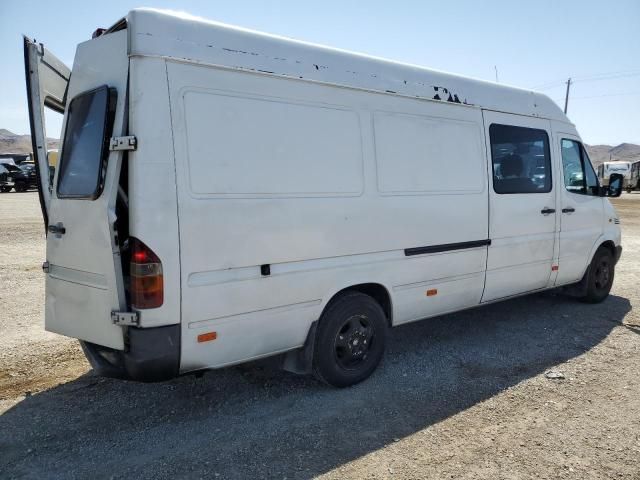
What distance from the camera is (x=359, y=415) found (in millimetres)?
3691

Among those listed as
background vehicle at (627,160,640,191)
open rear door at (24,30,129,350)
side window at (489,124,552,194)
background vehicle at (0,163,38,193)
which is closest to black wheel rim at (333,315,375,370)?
open rear door at (24,30,129,350)

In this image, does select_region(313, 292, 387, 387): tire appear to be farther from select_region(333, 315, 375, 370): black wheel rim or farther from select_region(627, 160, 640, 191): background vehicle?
select_region(627, 160, 640, 191): background vehicle

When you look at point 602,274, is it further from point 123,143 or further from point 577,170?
point 123,143

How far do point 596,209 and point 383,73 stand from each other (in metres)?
3.77

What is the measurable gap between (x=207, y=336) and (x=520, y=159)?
12.3ft

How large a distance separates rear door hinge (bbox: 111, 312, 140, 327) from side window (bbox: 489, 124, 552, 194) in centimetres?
352

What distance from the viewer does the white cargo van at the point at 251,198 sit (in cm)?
308

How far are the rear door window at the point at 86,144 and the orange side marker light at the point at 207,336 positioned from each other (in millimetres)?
1094

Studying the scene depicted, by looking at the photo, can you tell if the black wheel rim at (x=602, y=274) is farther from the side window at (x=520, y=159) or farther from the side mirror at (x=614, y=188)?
the side window at (x=520, y=159)

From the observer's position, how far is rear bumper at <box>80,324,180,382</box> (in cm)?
307

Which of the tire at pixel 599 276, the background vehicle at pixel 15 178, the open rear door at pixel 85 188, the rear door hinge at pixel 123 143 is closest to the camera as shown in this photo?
the rear door hinge at pixel 123 143

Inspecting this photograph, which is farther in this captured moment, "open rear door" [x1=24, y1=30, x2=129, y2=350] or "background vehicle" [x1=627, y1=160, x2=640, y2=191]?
"background vehicle" [x1=627, y1=160, x2=640, y2=191]

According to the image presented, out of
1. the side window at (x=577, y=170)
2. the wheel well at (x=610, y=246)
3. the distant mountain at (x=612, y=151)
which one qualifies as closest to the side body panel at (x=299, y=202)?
the side window at (x=577, y=170)

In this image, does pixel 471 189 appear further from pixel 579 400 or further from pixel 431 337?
pixel 579 400
